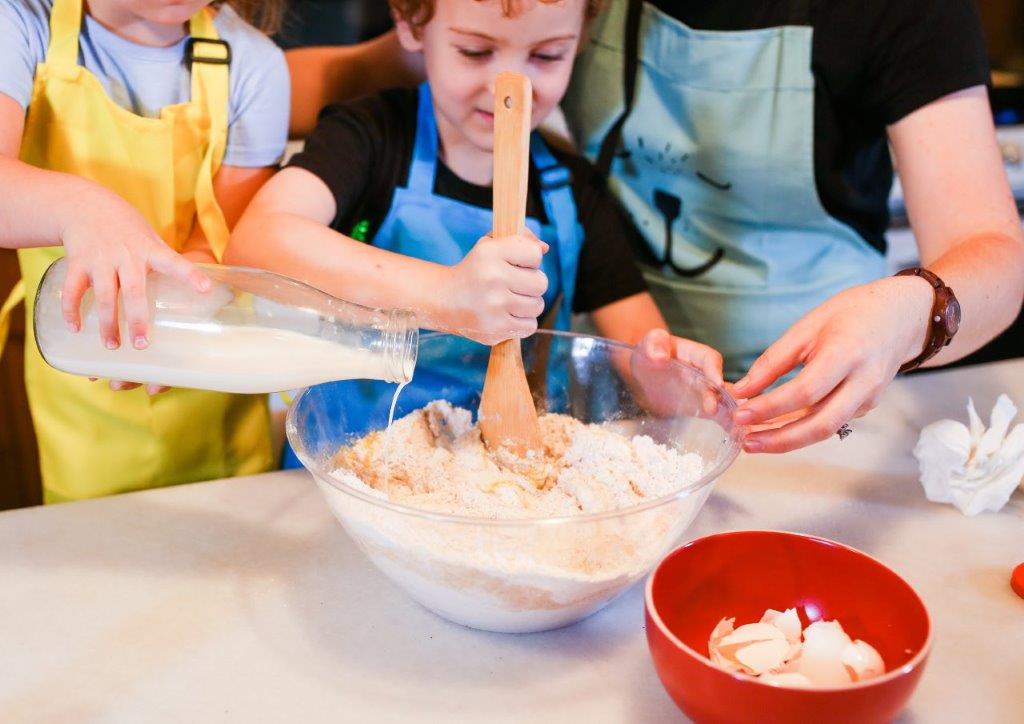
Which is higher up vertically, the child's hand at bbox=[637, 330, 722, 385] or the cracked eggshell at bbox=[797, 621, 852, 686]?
the child's hand at bbox=[637, 330, 722, 385]

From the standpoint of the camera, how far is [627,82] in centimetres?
133

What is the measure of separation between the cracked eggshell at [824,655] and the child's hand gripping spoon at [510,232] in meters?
0.32

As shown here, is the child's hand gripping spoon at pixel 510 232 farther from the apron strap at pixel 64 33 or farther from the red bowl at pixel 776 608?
the apron strap at pixel 64 33

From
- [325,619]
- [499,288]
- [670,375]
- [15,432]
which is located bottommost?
[15,432]

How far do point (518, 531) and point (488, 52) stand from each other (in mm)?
611

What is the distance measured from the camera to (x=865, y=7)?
3.79 feet

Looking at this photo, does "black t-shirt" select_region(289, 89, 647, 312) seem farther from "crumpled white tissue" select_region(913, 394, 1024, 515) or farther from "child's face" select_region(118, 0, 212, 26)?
"crumpled white tissue" select_region(913, 394, 1024, 515)

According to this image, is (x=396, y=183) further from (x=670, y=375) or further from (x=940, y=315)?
(x=940, y=315)

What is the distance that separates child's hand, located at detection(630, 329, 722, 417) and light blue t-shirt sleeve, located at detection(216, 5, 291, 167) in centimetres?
55

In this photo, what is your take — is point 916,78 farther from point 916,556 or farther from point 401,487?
point 401,487

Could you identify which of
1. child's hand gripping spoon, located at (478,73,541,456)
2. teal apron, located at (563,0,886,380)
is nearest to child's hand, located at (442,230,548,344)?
child's hand gripping spoon, located at (478,73,541,456)

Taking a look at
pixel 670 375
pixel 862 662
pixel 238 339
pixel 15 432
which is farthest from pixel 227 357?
pixel 15 432

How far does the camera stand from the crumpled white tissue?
912 millimetres

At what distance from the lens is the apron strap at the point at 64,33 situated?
3.30 feet
